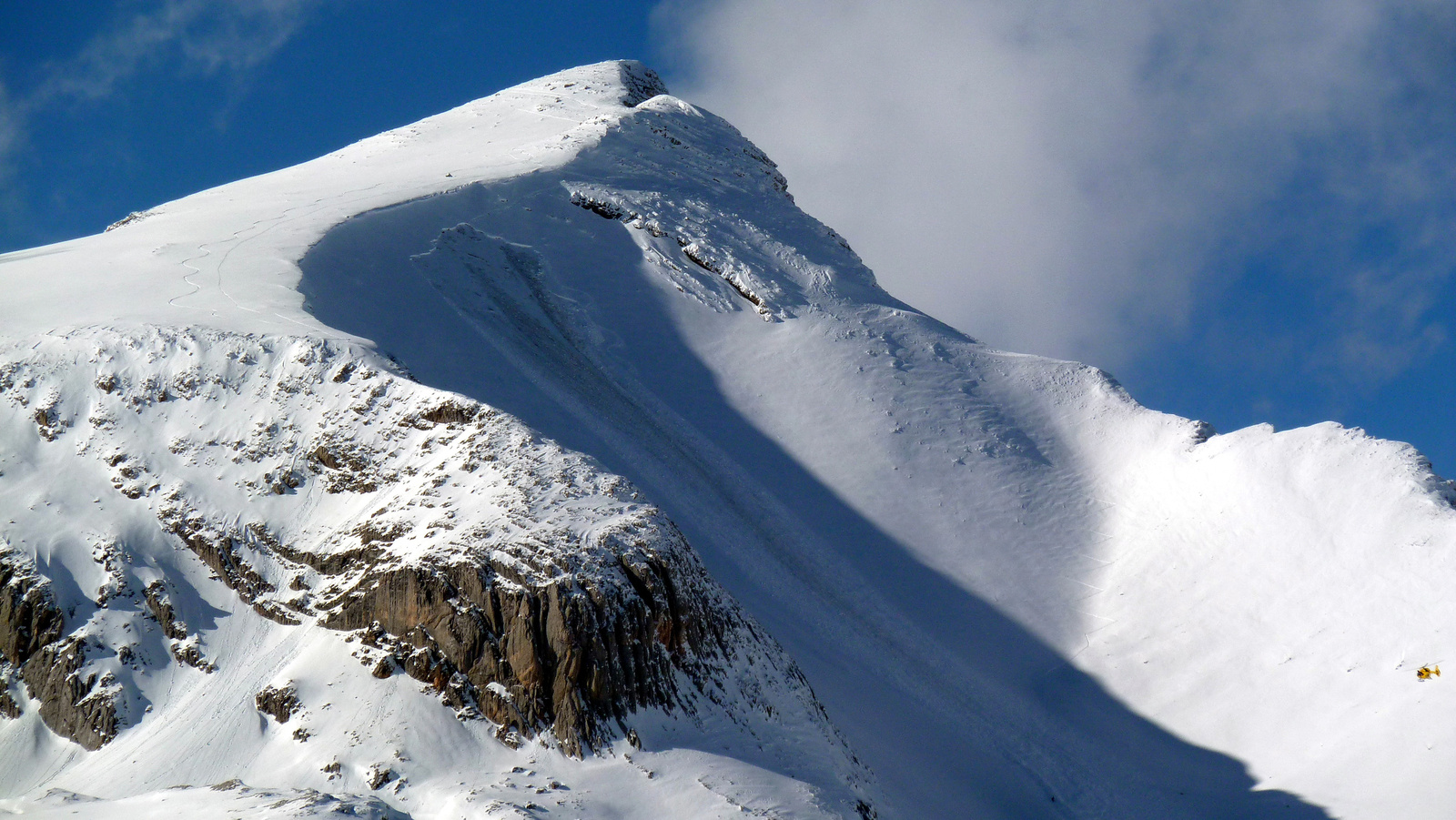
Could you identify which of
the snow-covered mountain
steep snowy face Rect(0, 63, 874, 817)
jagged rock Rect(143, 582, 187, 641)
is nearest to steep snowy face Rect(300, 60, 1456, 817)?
the snow-covered mountain

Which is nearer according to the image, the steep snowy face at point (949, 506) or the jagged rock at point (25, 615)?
the jagged rock at point (25, 615)

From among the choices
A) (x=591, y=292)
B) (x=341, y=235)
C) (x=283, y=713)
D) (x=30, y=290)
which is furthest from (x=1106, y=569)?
(x=30, y=290)

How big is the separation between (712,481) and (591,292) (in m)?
13.1

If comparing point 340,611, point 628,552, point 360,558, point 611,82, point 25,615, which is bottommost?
point 25,615

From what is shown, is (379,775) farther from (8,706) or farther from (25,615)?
(25,615)

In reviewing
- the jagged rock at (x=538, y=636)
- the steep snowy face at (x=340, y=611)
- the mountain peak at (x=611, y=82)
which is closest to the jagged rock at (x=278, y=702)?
the steep snowy face at (x=340, y=611)

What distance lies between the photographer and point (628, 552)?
27.4m

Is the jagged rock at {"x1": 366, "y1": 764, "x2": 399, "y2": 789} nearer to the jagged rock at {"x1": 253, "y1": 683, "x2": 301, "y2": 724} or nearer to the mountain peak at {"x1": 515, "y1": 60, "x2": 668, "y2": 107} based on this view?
the jagged rock at {"x1": 253, "y1": 683, "x2": 301, "y2": 724}

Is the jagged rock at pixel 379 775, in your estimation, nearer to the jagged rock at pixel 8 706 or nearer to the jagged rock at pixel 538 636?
the jagged rock at pixel 538 636

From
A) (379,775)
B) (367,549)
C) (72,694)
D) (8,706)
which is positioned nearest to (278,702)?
(379,775)

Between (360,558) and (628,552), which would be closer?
(628,552)

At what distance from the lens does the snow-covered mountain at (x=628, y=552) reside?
25625mm

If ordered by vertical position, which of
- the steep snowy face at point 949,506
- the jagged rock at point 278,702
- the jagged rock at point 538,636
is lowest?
the jagged rock at point 278,702

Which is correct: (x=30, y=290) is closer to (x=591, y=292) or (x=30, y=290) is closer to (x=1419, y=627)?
(x=591, y=292)
